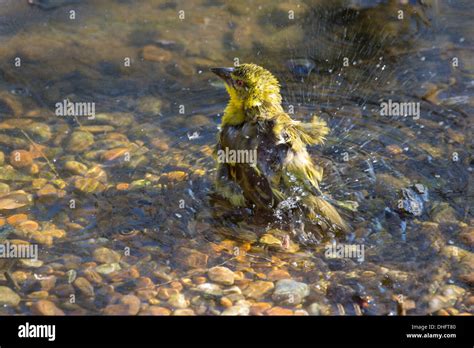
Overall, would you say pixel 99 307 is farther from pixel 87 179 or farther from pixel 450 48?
pixel 450 48

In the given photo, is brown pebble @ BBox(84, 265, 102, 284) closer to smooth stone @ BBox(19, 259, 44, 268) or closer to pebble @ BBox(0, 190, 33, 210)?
smooth stone @ BBox(19, 259, 44, 268)

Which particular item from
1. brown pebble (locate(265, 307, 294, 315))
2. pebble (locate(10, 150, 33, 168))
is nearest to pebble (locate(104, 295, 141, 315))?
brown pebble (locate(265, 307, 294, 315))

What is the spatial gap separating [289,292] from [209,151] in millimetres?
2102

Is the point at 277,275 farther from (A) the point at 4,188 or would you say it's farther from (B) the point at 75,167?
(A) the point at 4,188

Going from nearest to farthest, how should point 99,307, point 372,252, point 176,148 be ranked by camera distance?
1. point 99,307
2. point 372,252
3. point 176,148

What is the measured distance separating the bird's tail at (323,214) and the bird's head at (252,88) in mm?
885

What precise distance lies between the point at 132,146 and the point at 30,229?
1.48m

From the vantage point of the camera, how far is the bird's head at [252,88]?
19.1 feet

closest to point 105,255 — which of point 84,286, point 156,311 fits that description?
point 84,286

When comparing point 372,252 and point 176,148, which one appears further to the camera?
point 176,148

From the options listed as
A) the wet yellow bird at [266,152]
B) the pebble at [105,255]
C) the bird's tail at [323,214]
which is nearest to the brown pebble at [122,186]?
the pebble at [105,255]

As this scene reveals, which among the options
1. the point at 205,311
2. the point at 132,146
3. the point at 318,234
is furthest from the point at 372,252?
the point at 132,146

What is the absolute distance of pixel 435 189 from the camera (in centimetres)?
625

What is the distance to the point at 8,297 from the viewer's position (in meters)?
5.09
